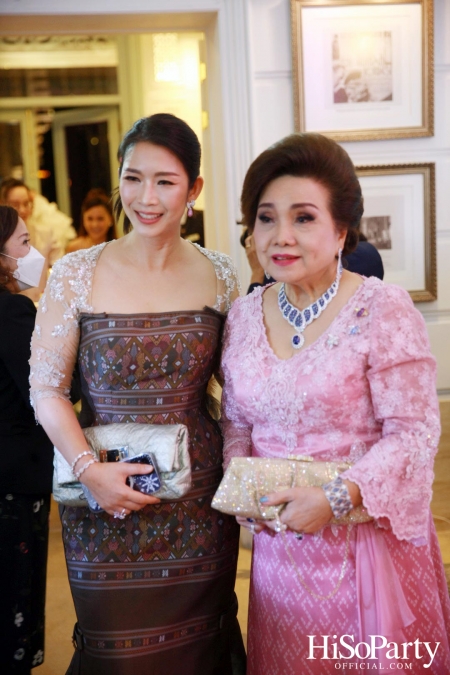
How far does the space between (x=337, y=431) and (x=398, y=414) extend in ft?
0.53

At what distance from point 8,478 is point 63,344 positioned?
0.63 metres

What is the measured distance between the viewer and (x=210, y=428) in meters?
2.22

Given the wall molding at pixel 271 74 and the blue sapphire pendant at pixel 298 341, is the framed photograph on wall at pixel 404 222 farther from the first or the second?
the blue sapphire pendant at pixel 298 341

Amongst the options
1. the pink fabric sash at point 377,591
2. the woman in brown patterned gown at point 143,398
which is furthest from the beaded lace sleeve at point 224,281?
the pink fabric sash at point 377,591

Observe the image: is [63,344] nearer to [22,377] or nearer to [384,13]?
[22,377]

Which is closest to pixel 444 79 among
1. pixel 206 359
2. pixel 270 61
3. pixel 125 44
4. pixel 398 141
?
pixel 398 141

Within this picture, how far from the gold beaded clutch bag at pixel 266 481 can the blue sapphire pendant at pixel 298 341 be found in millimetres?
270

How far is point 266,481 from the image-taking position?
1799mm

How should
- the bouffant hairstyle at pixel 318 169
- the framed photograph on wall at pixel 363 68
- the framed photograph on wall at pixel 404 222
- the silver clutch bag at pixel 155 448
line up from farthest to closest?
the framed photograph on wall at pixel 404 222 < the framed photograph on wall at pixel 363 68 < the silver clutch bag at pixel 155 448 < the bouffant hairstyle at pixel 318 169

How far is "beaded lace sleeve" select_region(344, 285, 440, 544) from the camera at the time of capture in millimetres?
1762

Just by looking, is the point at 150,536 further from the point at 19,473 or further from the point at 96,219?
the point at 96,219

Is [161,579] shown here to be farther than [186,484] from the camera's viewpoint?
Yes

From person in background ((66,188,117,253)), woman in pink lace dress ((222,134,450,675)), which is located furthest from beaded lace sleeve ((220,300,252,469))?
person in background ((66,188,117,253))

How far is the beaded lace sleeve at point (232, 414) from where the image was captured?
204cm
